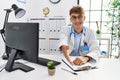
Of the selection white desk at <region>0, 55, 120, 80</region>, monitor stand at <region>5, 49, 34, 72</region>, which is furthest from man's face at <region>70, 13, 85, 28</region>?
monitor stand at <region>5, 49, 34, 72</region>

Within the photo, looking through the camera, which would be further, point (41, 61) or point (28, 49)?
point (41, 61)

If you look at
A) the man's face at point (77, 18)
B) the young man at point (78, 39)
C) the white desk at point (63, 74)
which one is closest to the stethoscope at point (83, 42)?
the young man at point (78, 39)

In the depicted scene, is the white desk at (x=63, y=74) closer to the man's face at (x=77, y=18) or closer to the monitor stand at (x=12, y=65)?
the monitor stand at (x=12, y=65)

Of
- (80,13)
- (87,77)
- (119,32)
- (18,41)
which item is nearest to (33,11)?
(119,32)

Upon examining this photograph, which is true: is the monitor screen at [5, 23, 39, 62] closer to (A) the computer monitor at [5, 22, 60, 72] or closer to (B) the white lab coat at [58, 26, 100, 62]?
(A) the computer monitor at [5, 22, 60, 72]

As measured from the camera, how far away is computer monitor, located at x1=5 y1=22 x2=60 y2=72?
3.57 feet

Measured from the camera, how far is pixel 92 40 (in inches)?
66.0

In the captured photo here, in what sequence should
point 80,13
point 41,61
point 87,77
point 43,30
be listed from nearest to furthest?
point 87,77 → point 41,61 → point 80,13 → point 43,30

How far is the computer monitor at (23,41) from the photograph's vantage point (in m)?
1.09

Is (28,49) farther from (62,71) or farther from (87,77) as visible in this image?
(87,77)

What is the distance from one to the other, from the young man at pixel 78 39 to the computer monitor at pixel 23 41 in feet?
1.54

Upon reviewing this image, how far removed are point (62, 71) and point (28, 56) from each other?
0.28 meters

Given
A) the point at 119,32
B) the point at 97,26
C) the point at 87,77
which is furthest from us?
the point at 97,26

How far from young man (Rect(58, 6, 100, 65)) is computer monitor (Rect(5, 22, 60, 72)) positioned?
1.43ft
